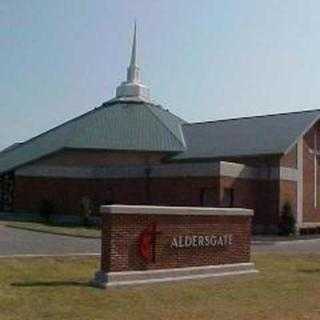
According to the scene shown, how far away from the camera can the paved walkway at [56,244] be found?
21158 mm

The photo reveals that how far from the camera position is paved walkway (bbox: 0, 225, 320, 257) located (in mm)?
21158

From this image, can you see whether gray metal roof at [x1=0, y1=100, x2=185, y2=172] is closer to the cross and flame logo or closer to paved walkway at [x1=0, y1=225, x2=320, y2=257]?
paved walkway at [x1=0, y1=225, x2=320, y2=257]

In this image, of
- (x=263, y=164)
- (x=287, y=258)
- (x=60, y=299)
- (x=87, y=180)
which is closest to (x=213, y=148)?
(x=263, y=164)

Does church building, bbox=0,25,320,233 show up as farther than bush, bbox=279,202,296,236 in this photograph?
Yes

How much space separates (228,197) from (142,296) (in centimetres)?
2501

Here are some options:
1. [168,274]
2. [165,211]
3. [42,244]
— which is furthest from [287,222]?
[168,274]

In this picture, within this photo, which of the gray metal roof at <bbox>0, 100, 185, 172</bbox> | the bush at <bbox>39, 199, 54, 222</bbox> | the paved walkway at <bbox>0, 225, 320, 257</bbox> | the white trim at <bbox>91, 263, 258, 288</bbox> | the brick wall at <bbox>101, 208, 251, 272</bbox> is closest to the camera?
the white trim at <bbox>91, 263, 258, 288</bbox>

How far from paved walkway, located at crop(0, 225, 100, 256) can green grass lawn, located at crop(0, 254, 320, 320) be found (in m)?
3.03

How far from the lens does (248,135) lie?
4378cm

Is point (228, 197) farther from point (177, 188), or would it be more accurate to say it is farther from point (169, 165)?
point (169, 165)

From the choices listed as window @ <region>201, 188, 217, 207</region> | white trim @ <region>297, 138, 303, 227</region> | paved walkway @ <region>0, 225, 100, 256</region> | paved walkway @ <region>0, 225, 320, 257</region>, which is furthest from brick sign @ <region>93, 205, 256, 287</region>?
white trim @ <region>297, 138, 303, 227</region>

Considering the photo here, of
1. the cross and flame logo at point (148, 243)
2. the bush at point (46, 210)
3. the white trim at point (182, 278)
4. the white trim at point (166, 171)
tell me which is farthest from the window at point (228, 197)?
the cross and flame logo at point (148, 243)

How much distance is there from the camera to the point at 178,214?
16.1 meters

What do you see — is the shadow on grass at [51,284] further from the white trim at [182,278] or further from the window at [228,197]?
the window at [228,197]
